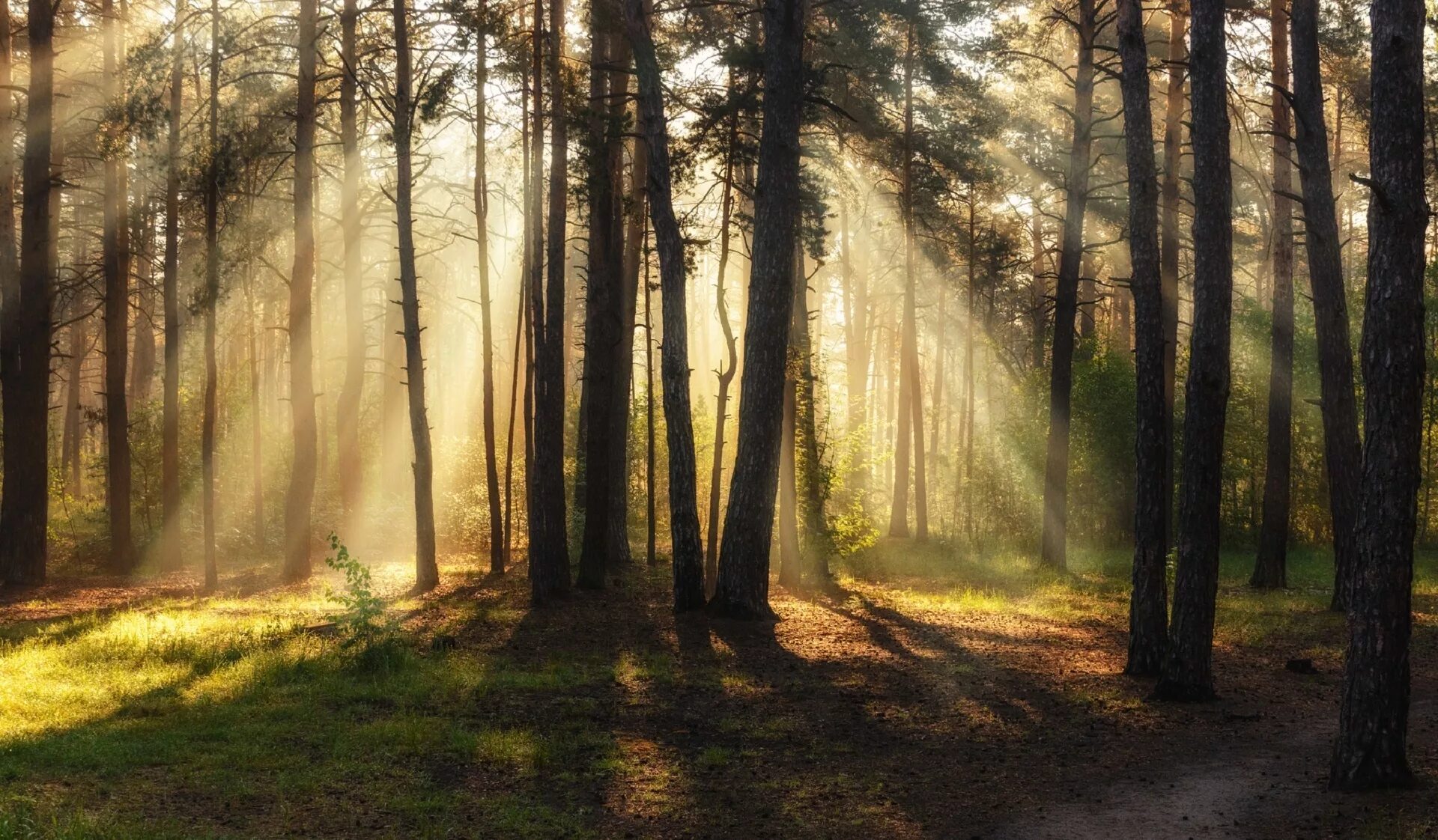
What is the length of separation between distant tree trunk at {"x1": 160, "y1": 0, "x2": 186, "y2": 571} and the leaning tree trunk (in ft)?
9.37

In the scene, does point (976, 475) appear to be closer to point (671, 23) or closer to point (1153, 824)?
point (671, 23)

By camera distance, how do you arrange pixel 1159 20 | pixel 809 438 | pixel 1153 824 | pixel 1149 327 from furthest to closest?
pixel 1159 20
pixel 809 438
pixel 1149 327
pixel 1153 824

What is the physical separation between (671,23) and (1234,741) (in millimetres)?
17578

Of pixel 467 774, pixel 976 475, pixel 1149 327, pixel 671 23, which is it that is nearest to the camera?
pixel 467 774

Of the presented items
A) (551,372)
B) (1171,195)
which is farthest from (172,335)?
(1171,195)

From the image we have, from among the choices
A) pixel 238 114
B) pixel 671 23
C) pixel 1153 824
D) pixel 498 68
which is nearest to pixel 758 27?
pixel 671 23

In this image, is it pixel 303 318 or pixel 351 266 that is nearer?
pixel 303 318

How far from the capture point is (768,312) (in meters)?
14.2

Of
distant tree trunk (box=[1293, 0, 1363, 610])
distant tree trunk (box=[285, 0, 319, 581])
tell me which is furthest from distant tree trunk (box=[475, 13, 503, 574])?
distant tree trunk (box=[1293, 0, 1363, 610])

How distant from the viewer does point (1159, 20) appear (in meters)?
26.5

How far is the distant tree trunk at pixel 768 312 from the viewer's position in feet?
46.7

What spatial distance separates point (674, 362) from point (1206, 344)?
23.3 ft

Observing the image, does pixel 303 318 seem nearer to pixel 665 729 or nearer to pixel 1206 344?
pixel 665 729

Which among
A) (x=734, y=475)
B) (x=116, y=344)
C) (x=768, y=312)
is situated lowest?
(x=734, y=475)
